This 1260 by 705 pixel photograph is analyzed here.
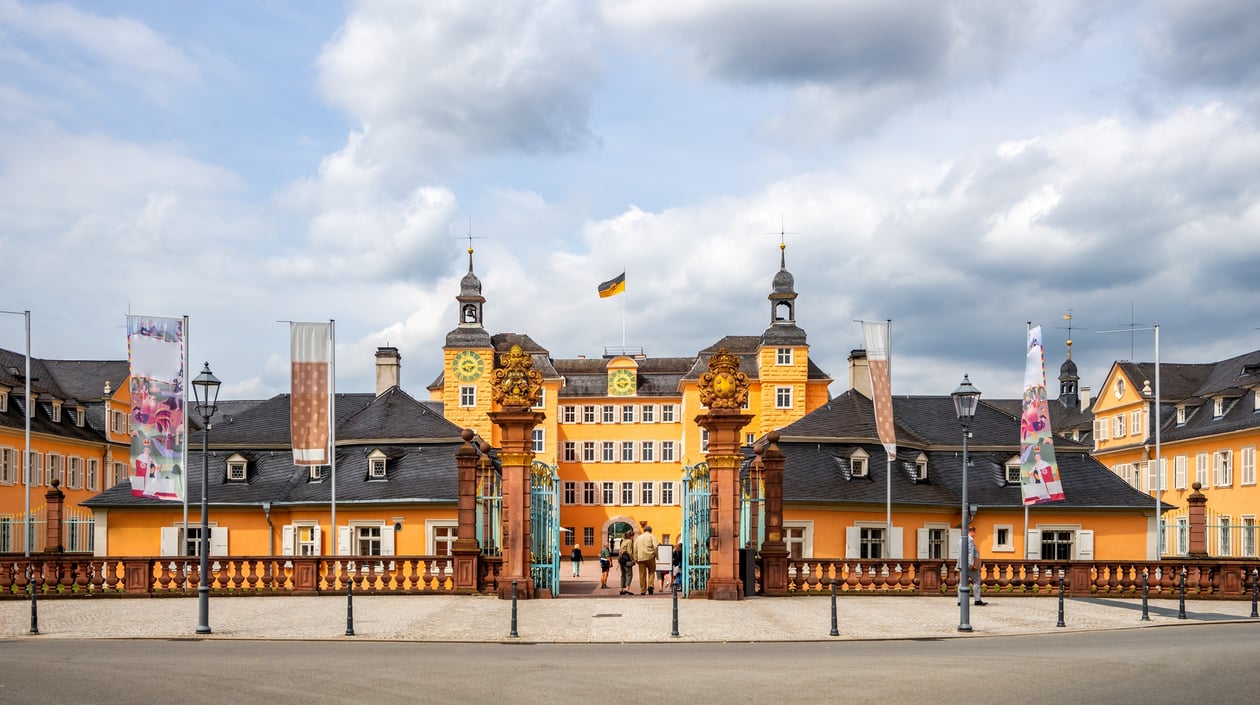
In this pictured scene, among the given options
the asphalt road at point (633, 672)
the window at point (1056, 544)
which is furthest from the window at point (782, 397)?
the asphalt road at point (633, 672)

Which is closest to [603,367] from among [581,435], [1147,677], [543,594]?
[581,435]

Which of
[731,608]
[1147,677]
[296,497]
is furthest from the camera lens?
[296,497]

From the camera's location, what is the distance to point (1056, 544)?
4853 centimetres

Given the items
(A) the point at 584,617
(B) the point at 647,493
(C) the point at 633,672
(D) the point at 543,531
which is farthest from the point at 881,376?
(B) the point at 647,493

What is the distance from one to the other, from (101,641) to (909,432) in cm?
3810

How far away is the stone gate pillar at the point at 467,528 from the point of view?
91.9 ft

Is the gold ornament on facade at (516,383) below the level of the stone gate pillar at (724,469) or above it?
above

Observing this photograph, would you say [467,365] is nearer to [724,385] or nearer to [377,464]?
[377,464]

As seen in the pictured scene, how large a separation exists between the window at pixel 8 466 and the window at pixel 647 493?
131ft

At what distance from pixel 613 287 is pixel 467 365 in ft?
43.0

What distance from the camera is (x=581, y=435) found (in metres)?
87.4

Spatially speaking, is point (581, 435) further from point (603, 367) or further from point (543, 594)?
point (543, 594)

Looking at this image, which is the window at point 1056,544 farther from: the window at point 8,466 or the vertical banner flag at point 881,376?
the window at point 8,466

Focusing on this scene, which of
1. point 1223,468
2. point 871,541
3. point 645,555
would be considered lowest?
point 871,541
